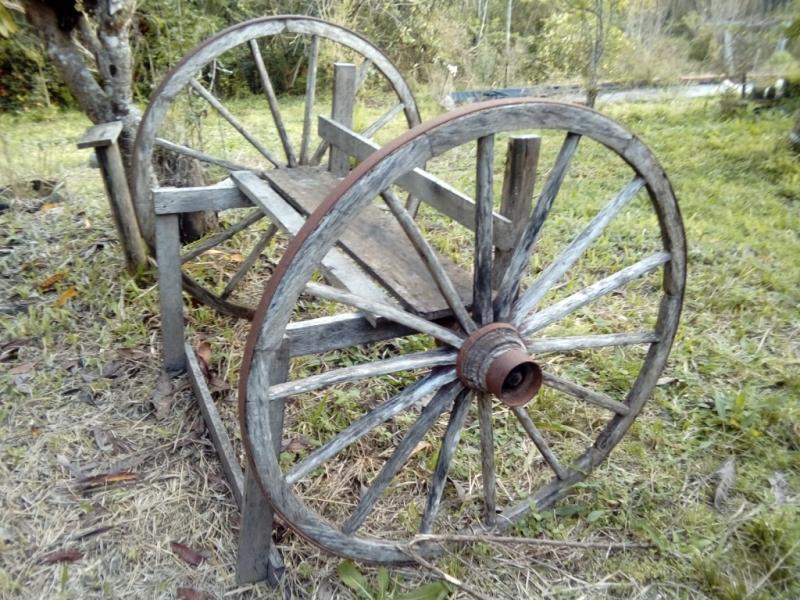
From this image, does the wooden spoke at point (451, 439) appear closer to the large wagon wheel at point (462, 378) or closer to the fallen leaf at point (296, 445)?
the large wagon wheel at point (462, 378)

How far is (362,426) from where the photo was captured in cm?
172

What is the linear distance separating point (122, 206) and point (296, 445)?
152 centimetres

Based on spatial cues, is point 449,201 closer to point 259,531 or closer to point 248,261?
point 259,531

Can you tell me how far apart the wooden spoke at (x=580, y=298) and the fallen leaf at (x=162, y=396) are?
5.36ft

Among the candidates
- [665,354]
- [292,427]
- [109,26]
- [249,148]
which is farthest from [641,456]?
[249,148]

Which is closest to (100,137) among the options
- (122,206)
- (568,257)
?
(122,206)

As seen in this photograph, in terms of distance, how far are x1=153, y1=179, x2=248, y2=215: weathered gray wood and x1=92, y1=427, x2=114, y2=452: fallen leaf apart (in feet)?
3.00

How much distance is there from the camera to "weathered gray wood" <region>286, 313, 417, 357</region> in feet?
5.35

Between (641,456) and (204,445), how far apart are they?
1.71 metres

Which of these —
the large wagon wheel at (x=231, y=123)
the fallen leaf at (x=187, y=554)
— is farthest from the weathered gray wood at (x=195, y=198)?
the fallen leaf at (x=187, y=554)

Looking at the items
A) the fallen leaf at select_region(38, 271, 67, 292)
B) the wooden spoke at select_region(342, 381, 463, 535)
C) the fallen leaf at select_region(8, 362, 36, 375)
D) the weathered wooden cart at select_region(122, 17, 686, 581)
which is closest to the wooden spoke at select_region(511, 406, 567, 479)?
Answer: the weathered wooden cart at select_region(122, 17, 686, 581)

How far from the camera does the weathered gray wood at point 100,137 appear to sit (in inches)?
109

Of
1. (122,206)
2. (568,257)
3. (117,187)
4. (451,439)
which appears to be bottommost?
(451,439)

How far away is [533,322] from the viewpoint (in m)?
1.86
